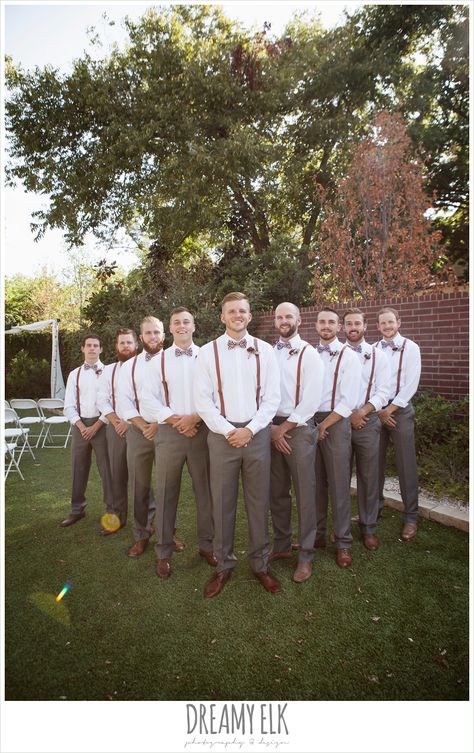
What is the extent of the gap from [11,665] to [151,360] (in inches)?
88.2

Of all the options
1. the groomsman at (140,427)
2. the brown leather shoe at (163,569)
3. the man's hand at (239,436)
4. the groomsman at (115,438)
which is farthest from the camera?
the groomsman at (115,438)

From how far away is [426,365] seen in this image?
6.27 m

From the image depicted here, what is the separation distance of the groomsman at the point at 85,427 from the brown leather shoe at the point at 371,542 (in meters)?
2.58

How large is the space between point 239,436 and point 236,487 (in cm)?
44

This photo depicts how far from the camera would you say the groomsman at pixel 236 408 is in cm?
331

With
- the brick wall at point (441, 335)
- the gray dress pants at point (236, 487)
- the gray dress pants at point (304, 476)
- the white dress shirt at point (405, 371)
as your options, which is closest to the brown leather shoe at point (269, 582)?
the gray dress pants at point (236, 487)

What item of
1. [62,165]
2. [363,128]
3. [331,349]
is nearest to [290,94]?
[363,128]

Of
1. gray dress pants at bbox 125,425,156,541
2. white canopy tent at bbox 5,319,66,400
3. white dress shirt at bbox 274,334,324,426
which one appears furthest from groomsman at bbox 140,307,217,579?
white canopy tent at bbox 5,319,66,400

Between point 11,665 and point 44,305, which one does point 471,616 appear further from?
point 44,305

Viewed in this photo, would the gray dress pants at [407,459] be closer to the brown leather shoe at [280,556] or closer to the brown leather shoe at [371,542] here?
the brown leather shoe at [371,542]

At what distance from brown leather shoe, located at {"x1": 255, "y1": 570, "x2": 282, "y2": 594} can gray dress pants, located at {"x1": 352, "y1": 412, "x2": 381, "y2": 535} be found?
45.5 inches

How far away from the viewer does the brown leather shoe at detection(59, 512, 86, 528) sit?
482 centimetres

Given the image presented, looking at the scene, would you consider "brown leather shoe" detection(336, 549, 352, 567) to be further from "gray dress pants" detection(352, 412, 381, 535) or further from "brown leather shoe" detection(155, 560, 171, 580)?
"brown leather shoe" detection(155, 560, 171, 580)

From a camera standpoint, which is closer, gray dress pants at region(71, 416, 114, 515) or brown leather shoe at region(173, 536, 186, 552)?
brown leather shoe at region(173, 536, 186, 552)
